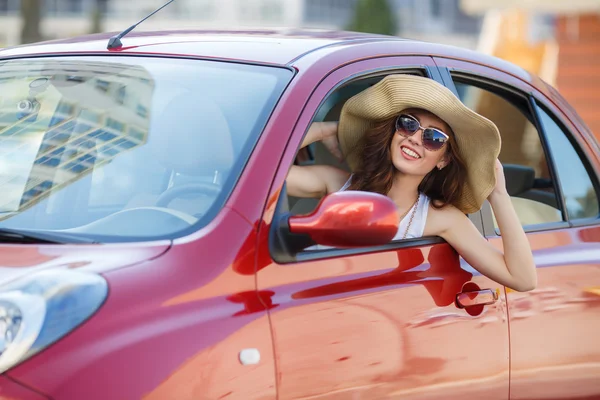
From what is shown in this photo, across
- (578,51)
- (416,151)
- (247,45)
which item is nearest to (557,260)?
(416,151)

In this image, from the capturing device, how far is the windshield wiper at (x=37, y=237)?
9.65ft

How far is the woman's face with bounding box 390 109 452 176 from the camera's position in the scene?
12.3 ft

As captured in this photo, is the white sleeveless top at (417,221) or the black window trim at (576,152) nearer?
the white sleeveless top at (417,221)

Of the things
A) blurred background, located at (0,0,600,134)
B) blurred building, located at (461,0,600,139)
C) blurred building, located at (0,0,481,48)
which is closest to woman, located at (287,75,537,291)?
blurred building, located at (461,0,600,139)

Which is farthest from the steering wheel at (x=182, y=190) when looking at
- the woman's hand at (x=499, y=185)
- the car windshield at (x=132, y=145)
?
the woman's hand at (x=499, y=185)

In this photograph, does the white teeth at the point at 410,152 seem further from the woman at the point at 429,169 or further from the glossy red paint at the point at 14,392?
the glossy red paint at the point at 14,392

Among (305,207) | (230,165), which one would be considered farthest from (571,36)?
(230,165)

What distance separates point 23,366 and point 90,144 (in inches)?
40.6

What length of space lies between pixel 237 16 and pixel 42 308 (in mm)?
33234

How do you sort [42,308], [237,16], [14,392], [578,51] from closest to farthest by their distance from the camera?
1. [14,392]
2. [42,308]
3. [578,51]
4. [237,16]

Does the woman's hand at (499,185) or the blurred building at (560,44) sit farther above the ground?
the blurred building at (560,44)

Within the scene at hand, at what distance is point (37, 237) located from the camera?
9.71ft

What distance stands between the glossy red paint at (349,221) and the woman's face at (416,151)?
30.6 inches

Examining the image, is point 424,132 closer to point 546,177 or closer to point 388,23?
point 546,177
